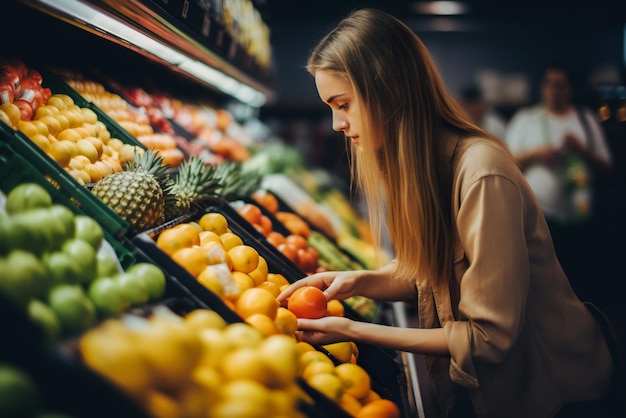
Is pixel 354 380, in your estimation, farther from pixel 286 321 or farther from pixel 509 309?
pixel 509 309

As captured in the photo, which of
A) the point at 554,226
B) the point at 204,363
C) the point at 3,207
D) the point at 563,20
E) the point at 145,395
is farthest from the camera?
the point at 563,20

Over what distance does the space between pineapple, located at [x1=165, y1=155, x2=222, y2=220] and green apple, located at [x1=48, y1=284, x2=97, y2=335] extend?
867 mm

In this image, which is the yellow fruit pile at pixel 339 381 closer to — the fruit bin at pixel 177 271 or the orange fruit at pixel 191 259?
the fruit bin at pixel 177 271

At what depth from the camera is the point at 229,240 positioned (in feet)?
6.31

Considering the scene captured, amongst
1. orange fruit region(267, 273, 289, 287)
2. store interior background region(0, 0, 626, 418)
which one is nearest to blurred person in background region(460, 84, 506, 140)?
store interior background region(0, 0, 626, 418)

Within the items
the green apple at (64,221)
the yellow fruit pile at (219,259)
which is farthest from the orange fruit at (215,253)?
the green apple at (64,221)

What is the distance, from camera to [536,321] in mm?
1611

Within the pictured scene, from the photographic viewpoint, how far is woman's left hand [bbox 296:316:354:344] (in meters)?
1.57

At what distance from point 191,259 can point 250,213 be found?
3.07ft

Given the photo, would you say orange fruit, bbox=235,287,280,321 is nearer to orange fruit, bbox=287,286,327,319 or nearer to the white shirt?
orange fruit, bbox=287,286,327,319

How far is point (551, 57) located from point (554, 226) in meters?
4.76

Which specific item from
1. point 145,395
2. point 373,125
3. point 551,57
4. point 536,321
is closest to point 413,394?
point 536,321

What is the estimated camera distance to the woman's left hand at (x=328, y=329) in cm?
157

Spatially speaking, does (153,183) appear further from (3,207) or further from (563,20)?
(563,20)
